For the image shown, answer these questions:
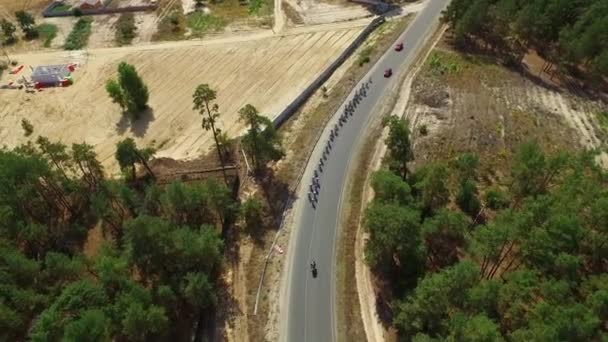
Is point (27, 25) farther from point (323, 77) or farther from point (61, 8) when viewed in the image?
point (323, 77)

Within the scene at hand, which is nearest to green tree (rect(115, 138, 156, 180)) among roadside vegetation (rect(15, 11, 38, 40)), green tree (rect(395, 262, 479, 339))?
green tree (rect(395, 262, 479, 339))

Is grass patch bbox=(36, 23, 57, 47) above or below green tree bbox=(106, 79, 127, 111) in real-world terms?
below

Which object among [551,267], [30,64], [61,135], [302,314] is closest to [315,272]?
[302,314]

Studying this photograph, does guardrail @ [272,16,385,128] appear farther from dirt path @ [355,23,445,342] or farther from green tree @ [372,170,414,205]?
green tree @ [372,170,414,205]

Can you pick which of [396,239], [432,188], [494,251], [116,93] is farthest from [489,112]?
[116,93]

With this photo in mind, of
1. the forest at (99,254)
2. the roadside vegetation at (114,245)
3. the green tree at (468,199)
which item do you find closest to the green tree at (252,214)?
the roadside vegetation at (114,245)

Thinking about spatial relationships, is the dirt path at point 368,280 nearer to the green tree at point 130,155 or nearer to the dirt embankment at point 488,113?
the dirt embankment at point 488,113
